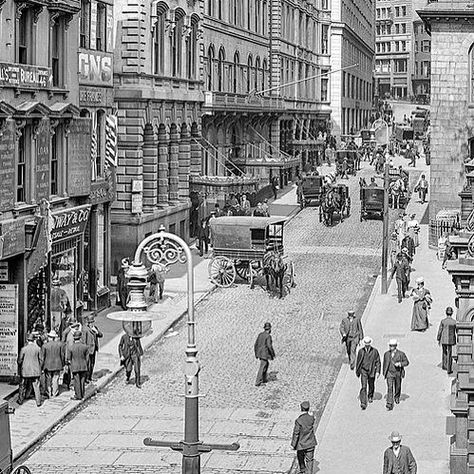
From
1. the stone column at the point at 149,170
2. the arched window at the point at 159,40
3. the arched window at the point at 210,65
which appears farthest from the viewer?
the arched window at the point at 210,65

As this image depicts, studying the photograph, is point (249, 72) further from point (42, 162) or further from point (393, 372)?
point (393, 372)

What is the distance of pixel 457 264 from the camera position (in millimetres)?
25469

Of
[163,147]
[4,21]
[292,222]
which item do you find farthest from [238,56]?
[4,21]

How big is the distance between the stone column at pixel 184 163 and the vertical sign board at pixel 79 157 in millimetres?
15045

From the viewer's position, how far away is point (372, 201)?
57156 millimetres

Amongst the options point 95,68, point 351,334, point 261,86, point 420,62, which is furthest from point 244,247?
point 420,62

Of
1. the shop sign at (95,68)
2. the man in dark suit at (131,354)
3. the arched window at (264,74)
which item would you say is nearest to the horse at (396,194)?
the arched window at (264,74)

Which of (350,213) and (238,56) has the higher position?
(238,56)

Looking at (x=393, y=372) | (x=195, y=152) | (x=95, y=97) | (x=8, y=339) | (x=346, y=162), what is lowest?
(x=393, y=372)

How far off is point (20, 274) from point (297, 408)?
6.94 m

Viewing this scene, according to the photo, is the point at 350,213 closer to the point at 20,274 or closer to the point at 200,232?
the point at 200,232

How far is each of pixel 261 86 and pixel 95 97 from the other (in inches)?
1381

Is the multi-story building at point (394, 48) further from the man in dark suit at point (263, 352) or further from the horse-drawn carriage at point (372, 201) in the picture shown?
the man in dark suit at point (263, 352)

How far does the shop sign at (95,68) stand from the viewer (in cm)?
3522
